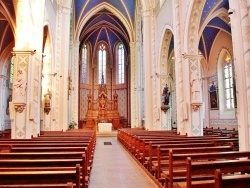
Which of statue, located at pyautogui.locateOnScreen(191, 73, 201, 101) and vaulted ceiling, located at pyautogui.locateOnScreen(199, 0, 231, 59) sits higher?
vaulted ceiling, located at pyautogui.locateOnScreen(199, 0, 231, 59)

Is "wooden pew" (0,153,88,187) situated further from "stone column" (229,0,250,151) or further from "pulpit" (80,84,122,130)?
"pulpit" (80,84,122,130)

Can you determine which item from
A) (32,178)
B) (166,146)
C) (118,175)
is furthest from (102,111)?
(32,178)

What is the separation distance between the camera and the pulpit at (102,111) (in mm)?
28016

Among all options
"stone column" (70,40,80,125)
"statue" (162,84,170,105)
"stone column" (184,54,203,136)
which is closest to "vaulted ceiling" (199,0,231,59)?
"stone column" (184,54,203,136)

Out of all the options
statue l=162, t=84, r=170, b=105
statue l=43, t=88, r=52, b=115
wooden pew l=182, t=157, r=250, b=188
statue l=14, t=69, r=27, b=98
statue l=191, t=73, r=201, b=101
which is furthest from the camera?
statue l=162, t=84, r=170, b=105

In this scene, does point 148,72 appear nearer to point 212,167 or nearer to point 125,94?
point 125,94

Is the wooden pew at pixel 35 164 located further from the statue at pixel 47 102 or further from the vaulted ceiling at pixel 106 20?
the vaulted ceiling at pixel 106 20

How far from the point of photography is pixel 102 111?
93.2 ft

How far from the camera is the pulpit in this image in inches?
1103

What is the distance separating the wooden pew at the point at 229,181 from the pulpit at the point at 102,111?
25290mm

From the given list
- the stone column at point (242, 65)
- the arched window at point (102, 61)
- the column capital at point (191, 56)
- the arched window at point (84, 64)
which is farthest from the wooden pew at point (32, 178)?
the arched window at point (102, 61)

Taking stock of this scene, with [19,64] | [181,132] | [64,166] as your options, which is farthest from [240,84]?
[19,64]

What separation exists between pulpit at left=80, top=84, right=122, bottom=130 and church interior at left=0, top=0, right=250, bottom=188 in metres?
0.12

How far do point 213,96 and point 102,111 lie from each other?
42.9 ft
